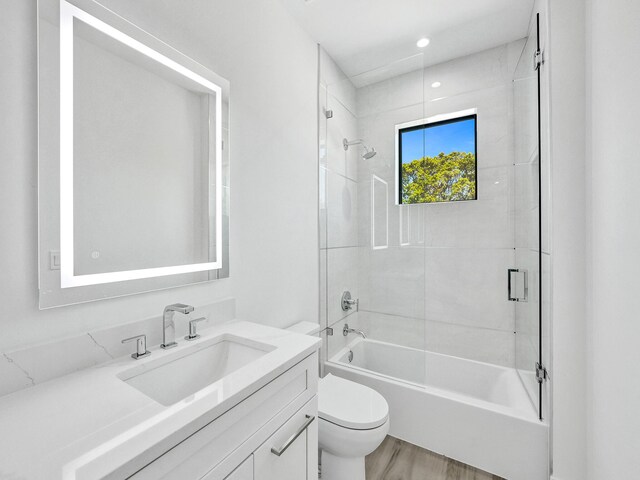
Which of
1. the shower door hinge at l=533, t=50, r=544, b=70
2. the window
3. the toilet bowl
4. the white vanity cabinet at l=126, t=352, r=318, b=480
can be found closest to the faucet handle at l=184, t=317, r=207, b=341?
the white vanity cabinet at l=126, t=352, r=318, b=480

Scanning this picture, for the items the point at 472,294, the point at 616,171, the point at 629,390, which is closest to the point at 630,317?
the point at 629,390

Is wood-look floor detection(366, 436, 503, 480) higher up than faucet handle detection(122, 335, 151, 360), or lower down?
lower down

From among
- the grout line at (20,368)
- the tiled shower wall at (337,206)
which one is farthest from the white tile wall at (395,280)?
the grout line at (20,368)

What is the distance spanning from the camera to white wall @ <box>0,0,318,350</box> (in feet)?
2.55

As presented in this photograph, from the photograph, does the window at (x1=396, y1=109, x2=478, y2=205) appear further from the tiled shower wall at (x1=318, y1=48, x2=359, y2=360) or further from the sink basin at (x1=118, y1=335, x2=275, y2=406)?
the sink basin at (x1=118, y1=335, x2=275, y2=406)

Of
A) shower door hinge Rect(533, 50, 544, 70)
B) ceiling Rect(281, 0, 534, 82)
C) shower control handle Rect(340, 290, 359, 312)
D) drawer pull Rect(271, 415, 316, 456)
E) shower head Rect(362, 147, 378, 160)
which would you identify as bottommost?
drawer pull Rect(271, 415, 316, 456)

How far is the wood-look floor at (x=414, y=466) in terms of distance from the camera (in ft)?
5.28

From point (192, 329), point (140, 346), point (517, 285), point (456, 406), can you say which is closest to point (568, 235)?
point (517, 285)

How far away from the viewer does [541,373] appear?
156 cm

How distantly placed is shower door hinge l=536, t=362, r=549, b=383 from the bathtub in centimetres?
19

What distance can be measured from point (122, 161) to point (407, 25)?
77.1 inches

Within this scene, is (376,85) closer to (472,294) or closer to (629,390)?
(472,294)

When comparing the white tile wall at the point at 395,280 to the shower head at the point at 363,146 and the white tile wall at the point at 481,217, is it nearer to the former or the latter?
the white tile wall at the point at 481,217

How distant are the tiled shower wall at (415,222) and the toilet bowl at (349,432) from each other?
0.66m
